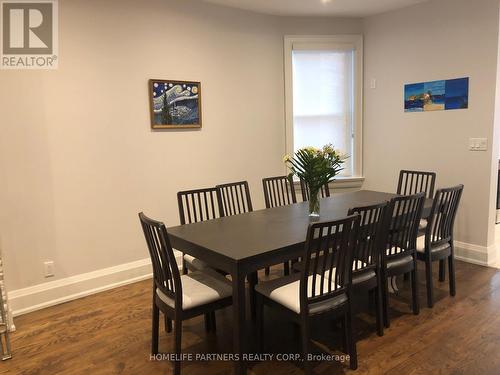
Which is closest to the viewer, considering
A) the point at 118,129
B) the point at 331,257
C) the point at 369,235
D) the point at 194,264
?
the point at 331,257

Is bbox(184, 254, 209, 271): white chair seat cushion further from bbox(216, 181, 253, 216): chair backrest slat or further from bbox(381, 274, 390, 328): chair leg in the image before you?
bbox(381, 274, 390, 328): chair leg

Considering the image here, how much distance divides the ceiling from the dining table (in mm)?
2227

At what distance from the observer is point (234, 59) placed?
4.26 m

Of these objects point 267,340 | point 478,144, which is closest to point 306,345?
point 267,340

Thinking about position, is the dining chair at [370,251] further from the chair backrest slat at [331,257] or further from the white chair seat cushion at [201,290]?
the white chair seat cushion at [201,290]

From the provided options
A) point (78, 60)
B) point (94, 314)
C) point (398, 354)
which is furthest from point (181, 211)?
point (398, 354)

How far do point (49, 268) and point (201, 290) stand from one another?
1682 mm

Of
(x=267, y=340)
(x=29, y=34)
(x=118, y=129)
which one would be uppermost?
(x=29, y=34)

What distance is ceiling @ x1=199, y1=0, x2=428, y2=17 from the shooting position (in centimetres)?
405

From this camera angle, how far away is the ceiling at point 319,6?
13.3ft

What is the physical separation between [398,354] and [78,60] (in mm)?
3218

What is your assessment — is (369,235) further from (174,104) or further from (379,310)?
(174,104)

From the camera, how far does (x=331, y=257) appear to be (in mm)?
2123

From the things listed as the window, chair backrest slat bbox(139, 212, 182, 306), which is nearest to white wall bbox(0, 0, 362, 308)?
the window
